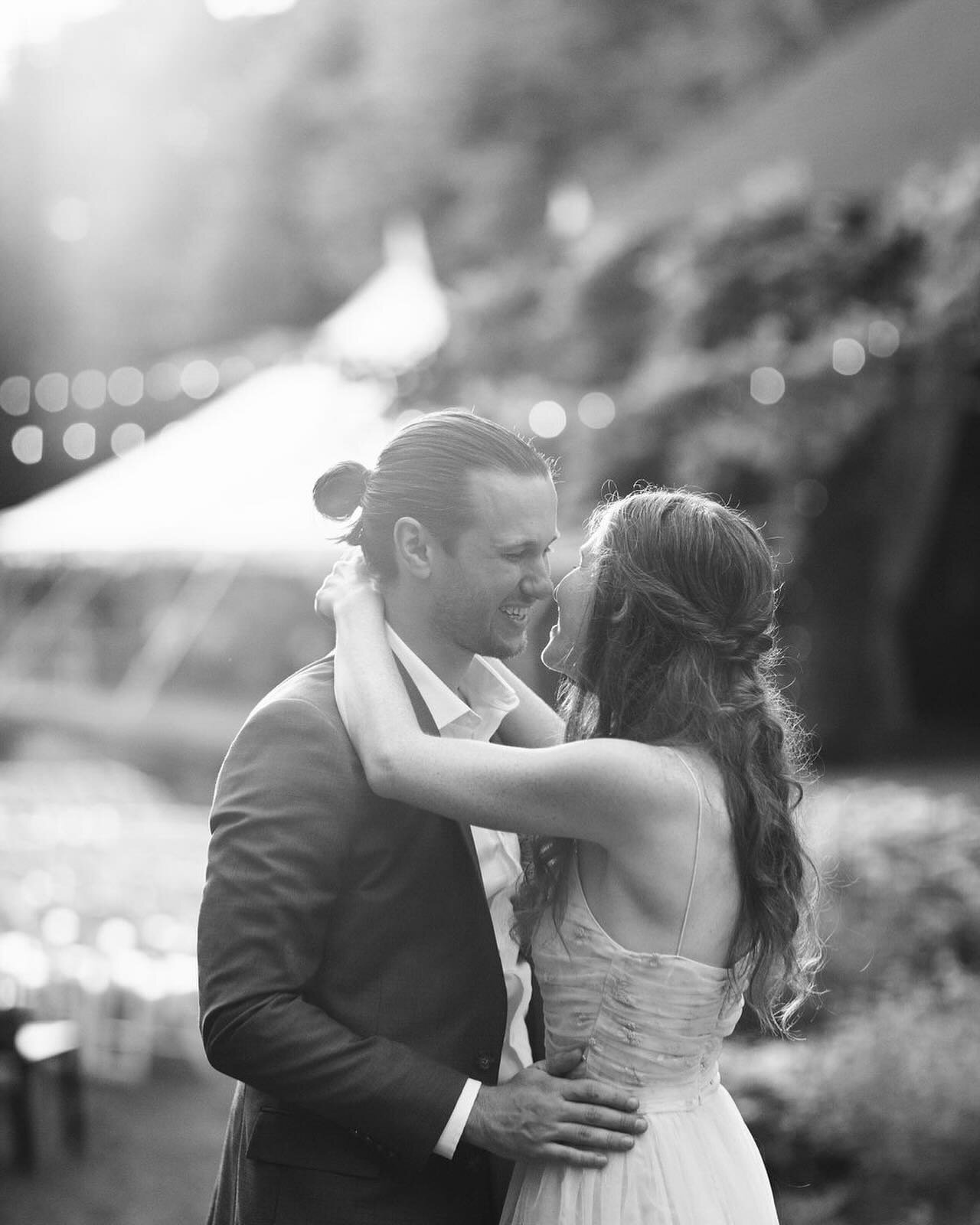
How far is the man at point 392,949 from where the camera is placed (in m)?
1.88

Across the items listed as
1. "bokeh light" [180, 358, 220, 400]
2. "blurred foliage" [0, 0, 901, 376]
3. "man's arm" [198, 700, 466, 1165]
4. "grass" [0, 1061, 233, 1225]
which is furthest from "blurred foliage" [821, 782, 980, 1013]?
"blurred foliage" [0, 0, 901, 376]

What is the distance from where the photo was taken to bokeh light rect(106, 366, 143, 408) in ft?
69.8

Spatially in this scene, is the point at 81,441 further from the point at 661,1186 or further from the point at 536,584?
the point at 661,1186

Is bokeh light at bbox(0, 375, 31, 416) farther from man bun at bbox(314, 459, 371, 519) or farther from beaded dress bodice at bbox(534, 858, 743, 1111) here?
beaded dress bodice at bbox(534, 858, 743, 1111)

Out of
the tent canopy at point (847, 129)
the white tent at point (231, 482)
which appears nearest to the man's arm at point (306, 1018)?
the white tent at point (231, 482)

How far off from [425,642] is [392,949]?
558 millimetres

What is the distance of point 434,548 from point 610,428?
756cm

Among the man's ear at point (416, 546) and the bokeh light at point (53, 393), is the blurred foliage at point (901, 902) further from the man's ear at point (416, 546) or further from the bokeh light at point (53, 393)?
the bokeh light at point (53, 393)

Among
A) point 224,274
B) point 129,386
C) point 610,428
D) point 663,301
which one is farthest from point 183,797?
point 224,274

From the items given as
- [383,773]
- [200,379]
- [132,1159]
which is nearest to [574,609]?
[383,773]

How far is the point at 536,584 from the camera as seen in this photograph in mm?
2221

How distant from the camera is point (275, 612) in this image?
527 inches

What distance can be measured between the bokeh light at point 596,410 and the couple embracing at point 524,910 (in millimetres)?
7903

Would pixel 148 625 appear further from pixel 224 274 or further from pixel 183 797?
pixel 224 274
